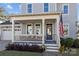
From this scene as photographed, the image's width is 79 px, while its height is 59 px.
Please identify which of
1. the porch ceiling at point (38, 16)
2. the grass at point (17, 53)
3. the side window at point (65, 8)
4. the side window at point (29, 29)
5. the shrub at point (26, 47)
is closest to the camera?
the grass at point (17, 53)

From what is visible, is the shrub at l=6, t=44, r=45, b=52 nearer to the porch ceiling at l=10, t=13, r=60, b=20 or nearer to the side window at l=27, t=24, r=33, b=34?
the side window at l=27, t=24, r=33, b=34

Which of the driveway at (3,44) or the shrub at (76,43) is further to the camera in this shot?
the driveway at (3,44)

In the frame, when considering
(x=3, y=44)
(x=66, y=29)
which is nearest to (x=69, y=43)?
(x=66, y=29)

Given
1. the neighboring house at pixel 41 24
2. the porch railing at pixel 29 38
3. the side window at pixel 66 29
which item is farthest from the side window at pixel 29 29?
the side window at pixel 66 29

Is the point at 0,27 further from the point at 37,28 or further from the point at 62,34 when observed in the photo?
the point at 62,34

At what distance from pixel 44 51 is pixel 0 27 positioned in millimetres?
2326

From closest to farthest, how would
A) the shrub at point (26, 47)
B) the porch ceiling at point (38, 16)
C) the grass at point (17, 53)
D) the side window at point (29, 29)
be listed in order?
the grass at point (17, 53), the shrub at point (26, 47), the porch ceiling at point (38, 16), the side window at point (29, 29)

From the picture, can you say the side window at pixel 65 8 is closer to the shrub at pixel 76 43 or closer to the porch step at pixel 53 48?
the shrub at pixel 76 43

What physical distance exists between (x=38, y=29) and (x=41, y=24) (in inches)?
10.9

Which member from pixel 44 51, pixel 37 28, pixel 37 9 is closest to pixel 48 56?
pixel 44 51

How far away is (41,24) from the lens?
48.0 feet

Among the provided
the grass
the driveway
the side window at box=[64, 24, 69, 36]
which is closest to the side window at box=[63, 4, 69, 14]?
the side window at box=[64, 24, 69, 36]

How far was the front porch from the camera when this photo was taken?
559 inches

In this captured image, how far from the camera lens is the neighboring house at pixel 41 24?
14.2m
